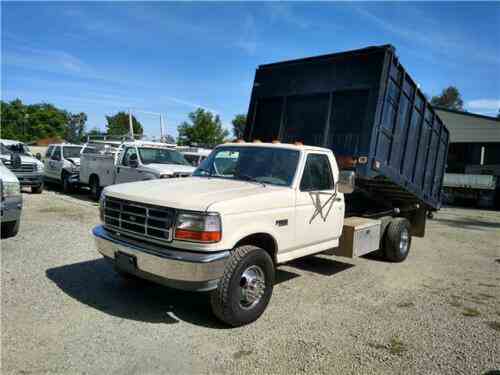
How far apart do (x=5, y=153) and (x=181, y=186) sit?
11532mm

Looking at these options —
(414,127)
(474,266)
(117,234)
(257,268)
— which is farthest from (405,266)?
(117,234)

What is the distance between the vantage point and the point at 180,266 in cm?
380

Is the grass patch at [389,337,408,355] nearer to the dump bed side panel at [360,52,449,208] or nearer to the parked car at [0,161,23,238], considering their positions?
the dump bed side panel at [360,52,449,208]

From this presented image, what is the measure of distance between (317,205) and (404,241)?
136 inches

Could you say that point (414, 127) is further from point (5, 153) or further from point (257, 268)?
point (5, 153)

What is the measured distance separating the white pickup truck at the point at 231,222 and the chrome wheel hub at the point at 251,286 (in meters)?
0.01

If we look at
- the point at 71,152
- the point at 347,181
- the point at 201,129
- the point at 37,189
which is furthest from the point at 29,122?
the point at 347,181

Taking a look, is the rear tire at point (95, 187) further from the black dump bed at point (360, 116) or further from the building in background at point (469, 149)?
the building in background at point (469, 149)

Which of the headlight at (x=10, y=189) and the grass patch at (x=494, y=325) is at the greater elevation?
the headlight at (x=10, y=189)

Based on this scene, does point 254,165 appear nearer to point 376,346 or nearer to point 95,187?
point 376,346

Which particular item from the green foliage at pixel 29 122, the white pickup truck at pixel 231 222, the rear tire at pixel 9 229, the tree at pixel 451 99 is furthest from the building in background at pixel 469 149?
the green foliage at pixel 29 122

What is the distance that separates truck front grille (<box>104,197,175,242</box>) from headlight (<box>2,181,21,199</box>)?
325 cm

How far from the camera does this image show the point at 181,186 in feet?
15.2

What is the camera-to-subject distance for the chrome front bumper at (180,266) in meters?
3.79
